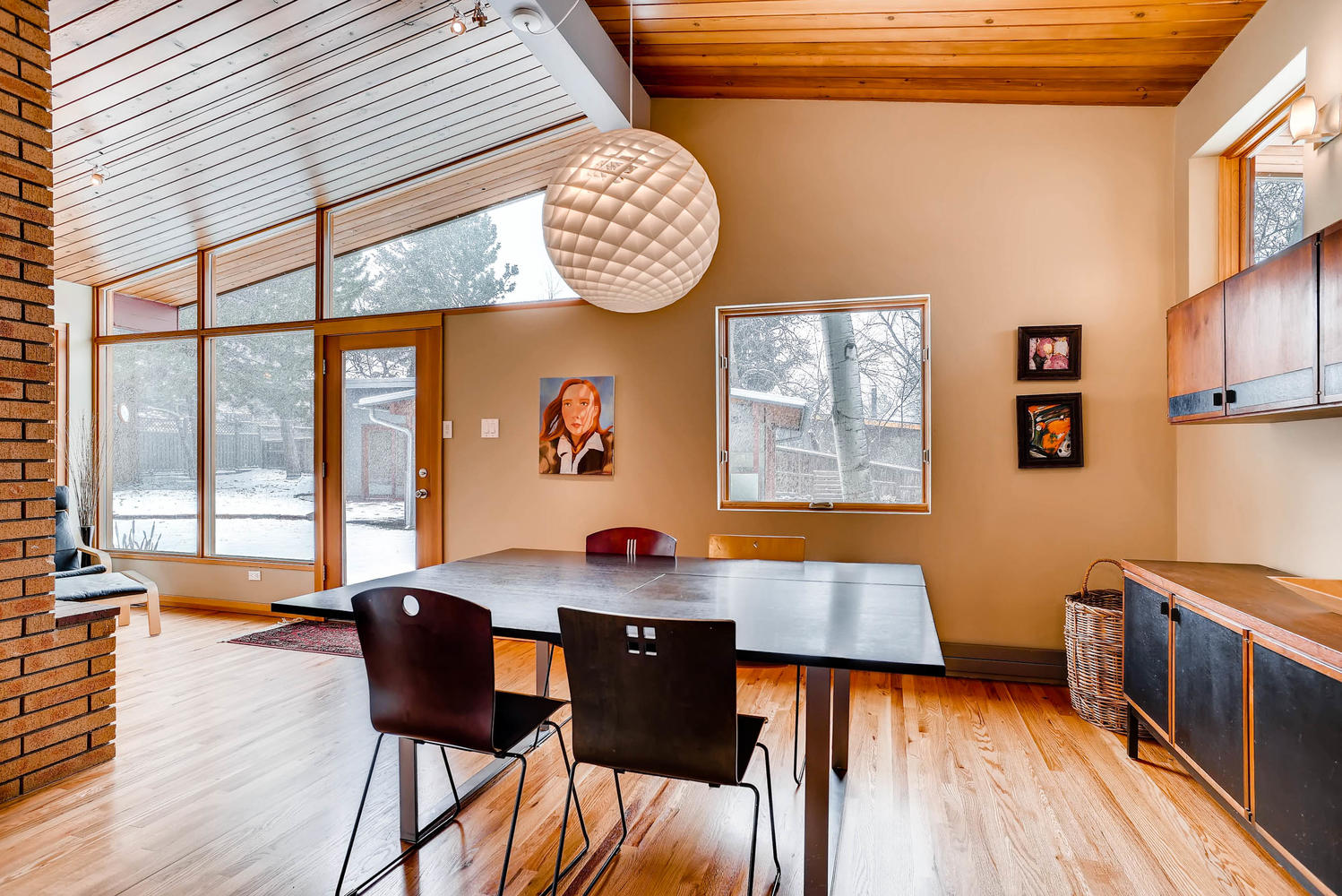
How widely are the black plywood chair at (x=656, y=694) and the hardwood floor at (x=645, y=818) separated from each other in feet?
1.75

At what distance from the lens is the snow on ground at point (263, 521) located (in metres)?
4.61

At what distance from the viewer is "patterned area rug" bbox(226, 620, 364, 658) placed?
402cm

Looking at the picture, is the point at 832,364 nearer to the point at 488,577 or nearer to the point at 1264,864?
the point at 488,577

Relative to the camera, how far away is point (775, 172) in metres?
3.87

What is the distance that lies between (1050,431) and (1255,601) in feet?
5.05

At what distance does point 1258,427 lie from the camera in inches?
106

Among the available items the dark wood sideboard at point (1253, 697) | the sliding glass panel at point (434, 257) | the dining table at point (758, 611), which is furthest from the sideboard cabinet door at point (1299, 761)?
the sliding glass panel at point (434, 257)

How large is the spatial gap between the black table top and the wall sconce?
194cm

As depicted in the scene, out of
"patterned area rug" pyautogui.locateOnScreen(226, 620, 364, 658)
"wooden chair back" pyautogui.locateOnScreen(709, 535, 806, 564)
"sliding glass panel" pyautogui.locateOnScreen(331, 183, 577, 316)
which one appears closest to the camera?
"wooden chair back" pyautogui.locateOnScreen(709, 535, 806, 564)

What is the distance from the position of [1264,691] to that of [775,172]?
10.5 ft

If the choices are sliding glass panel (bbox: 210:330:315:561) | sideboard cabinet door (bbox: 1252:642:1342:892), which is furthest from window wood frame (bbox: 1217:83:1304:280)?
sliding glass panel (bbox: 210:330:315:561)

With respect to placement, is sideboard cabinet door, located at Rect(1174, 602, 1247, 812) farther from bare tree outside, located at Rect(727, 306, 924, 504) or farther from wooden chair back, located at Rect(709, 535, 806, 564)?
bare tree outside, located at Rect(727, 306, 924, 504)

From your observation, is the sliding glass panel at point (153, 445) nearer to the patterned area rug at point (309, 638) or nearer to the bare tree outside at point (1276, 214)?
the patterned area rug at point (309, 638)

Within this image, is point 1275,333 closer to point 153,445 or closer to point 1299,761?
point 1299,761
